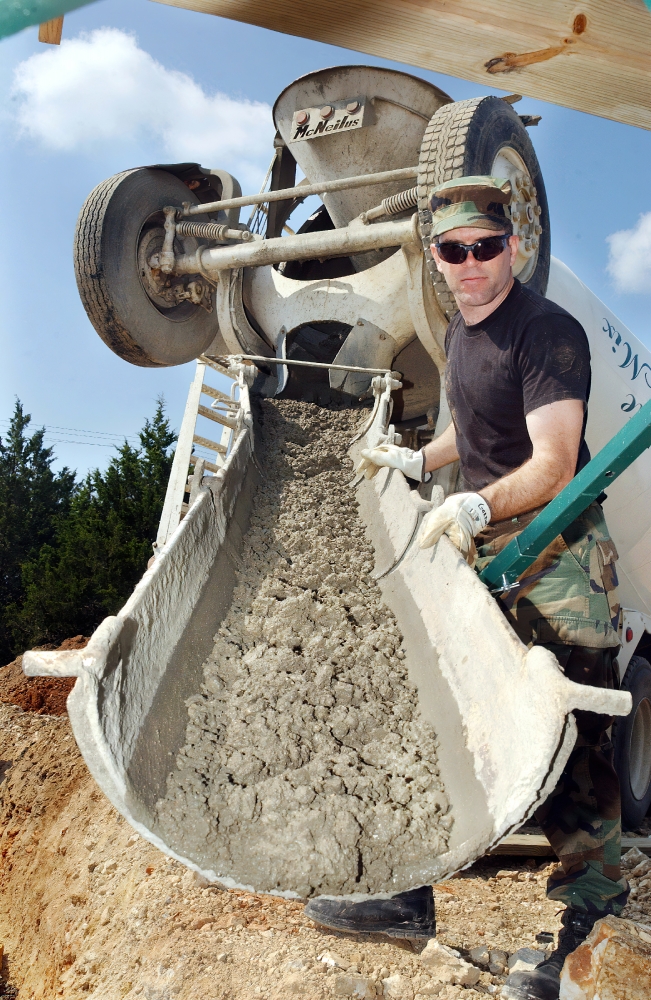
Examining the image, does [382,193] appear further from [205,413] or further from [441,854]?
[441,854]

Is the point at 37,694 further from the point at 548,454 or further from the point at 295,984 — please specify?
the point at 548,454

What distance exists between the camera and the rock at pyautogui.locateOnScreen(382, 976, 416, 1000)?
6.57 ft

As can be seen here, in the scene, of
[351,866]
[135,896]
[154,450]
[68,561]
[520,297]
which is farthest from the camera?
[154,450]

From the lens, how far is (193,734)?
185 cm

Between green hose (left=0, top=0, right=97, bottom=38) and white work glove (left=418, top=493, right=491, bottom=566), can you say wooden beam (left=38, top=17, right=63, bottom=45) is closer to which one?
green hose (left=0, top=0, right=97, bottom=38)

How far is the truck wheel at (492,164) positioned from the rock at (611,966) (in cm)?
Answer: 252

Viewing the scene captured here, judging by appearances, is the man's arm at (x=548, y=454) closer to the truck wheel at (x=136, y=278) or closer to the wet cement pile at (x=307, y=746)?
the wet cement pile at (x=307, y=746)

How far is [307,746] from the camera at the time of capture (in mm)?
1872

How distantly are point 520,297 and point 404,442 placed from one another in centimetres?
214

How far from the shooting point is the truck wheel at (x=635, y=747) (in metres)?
3.69

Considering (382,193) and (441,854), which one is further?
(382,193)

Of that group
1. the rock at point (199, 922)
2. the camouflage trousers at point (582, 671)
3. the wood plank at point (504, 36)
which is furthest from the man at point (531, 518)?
the wood plank at point (504, 36)

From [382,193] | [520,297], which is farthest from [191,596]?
[382,193]

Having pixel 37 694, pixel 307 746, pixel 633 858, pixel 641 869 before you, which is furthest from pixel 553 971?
pixel 37 694
